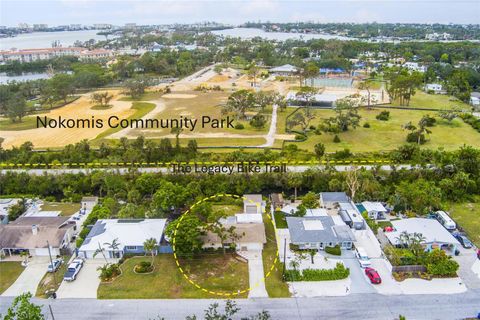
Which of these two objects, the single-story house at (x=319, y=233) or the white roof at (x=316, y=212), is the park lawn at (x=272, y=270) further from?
the white roof at (x=316, y=212)

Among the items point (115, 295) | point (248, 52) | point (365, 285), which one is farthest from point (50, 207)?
point (248, 52)

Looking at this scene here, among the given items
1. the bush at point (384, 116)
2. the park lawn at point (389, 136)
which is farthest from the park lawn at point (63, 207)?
the bush at point (384, 116)

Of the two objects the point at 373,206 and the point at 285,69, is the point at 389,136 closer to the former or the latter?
the point at 373,206

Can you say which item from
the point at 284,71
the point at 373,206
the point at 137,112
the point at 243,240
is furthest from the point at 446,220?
the point at 284,71

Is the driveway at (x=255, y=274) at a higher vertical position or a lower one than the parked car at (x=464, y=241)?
lower

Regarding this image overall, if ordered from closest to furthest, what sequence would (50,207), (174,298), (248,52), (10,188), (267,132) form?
1. (174,298)
2. (50,207)
3. (10,188)
4. (267,132)
5. (248,52)

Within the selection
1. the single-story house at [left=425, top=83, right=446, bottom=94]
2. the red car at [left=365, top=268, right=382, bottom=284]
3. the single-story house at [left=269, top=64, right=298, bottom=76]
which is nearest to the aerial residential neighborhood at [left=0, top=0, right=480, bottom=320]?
the red car at [left=365, top=268, right=382, bottom=284]

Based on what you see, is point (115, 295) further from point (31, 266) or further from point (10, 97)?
point (10, 97)
